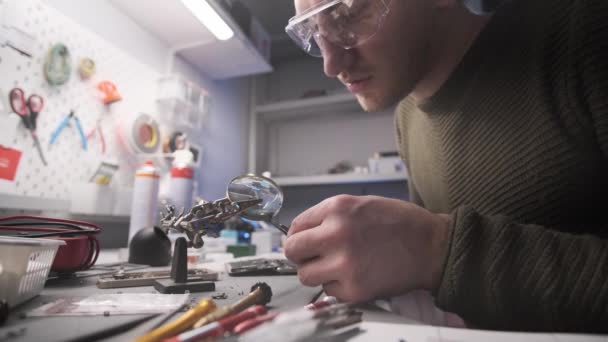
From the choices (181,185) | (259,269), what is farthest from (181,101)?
(259,269)

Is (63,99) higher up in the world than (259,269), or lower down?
higher up

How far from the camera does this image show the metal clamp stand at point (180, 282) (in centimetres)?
47

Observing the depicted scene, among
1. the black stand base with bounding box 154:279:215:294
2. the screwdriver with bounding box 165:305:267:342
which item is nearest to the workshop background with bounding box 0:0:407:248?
the black stand base with bounding box 154:279:215:294

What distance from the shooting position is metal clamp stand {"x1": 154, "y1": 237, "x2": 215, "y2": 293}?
468 millimetres

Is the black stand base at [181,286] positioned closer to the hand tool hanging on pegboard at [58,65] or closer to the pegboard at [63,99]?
the pegboard at [63,99]

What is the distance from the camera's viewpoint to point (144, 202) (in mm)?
1017

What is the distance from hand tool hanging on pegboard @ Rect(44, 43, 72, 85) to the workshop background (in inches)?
0.5

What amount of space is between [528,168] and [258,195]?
489 mm

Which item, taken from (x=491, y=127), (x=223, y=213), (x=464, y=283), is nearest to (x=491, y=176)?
(x=491, y=127)

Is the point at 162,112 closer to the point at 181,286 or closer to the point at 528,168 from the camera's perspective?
the point at 181,286

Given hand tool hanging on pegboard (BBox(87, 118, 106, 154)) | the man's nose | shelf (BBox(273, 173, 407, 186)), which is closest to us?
the man's nose

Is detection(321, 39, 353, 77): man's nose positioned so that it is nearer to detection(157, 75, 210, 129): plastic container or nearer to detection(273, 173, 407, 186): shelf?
detection(157, 75, 210, 129): plastic container

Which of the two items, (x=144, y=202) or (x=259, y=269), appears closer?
(x=259, y=269)

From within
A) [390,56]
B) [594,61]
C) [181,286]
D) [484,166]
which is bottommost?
[181,286]
